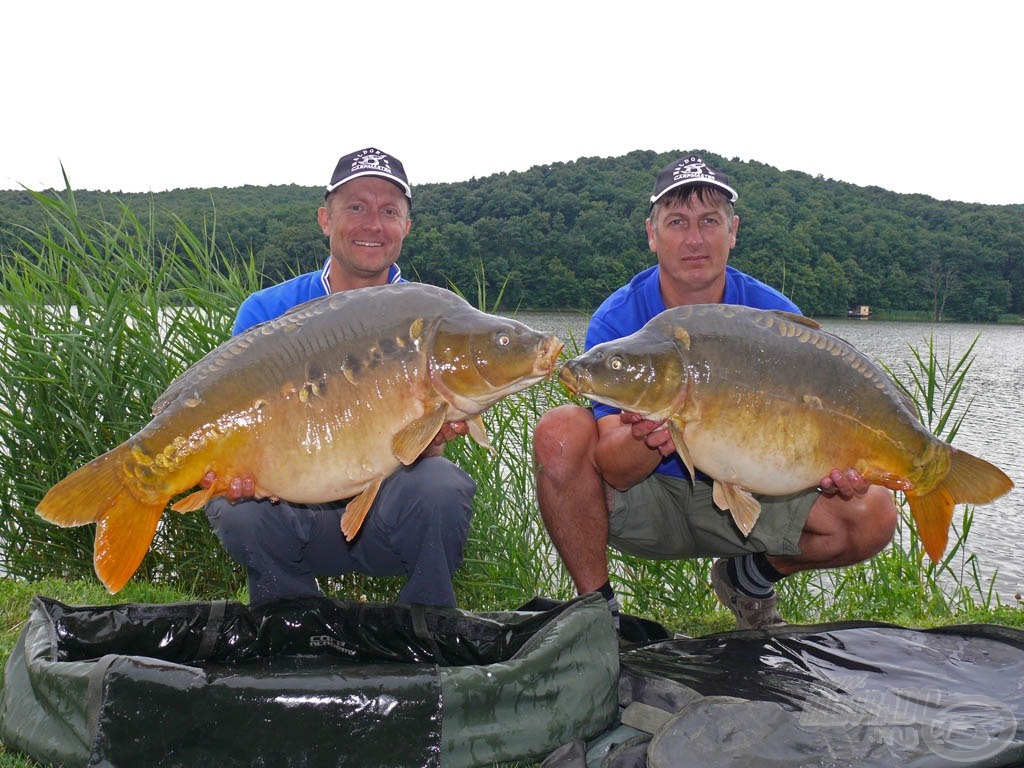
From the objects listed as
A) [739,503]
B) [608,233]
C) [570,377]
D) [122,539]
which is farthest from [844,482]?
[608,233]

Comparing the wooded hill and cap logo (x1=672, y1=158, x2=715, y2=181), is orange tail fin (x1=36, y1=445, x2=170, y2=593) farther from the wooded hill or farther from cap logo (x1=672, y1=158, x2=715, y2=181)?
cap logo (x1=672, y1=158, x2=715, y2=181)

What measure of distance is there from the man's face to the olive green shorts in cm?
61

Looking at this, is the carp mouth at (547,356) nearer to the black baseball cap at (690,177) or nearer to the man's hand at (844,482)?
the man's hand at (844,482)

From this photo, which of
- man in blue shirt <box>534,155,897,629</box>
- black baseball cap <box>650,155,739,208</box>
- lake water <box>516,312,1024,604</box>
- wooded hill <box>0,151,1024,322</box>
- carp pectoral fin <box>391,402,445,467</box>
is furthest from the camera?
lake water <box>516,312,1024,604</box>

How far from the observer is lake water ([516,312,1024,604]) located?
4977mm

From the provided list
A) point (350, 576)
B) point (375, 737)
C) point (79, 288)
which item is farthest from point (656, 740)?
point (79, 288)

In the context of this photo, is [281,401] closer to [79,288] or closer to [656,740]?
[656,740]

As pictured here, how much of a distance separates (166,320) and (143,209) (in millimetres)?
771

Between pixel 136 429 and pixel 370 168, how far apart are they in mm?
1260

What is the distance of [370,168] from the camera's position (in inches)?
101

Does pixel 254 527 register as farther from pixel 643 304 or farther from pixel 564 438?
pixel 643 304

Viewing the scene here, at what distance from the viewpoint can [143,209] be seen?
11.8ft

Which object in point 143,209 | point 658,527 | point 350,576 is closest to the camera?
point 658,527

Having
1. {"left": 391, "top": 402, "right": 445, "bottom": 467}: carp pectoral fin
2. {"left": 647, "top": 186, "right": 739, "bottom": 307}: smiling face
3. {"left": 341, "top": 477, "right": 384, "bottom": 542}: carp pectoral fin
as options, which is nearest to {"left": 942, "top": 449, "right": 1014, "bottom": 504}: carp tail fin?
{"left": 647, "top": 186, "right": 739, "bottom": 307}: smiling face
